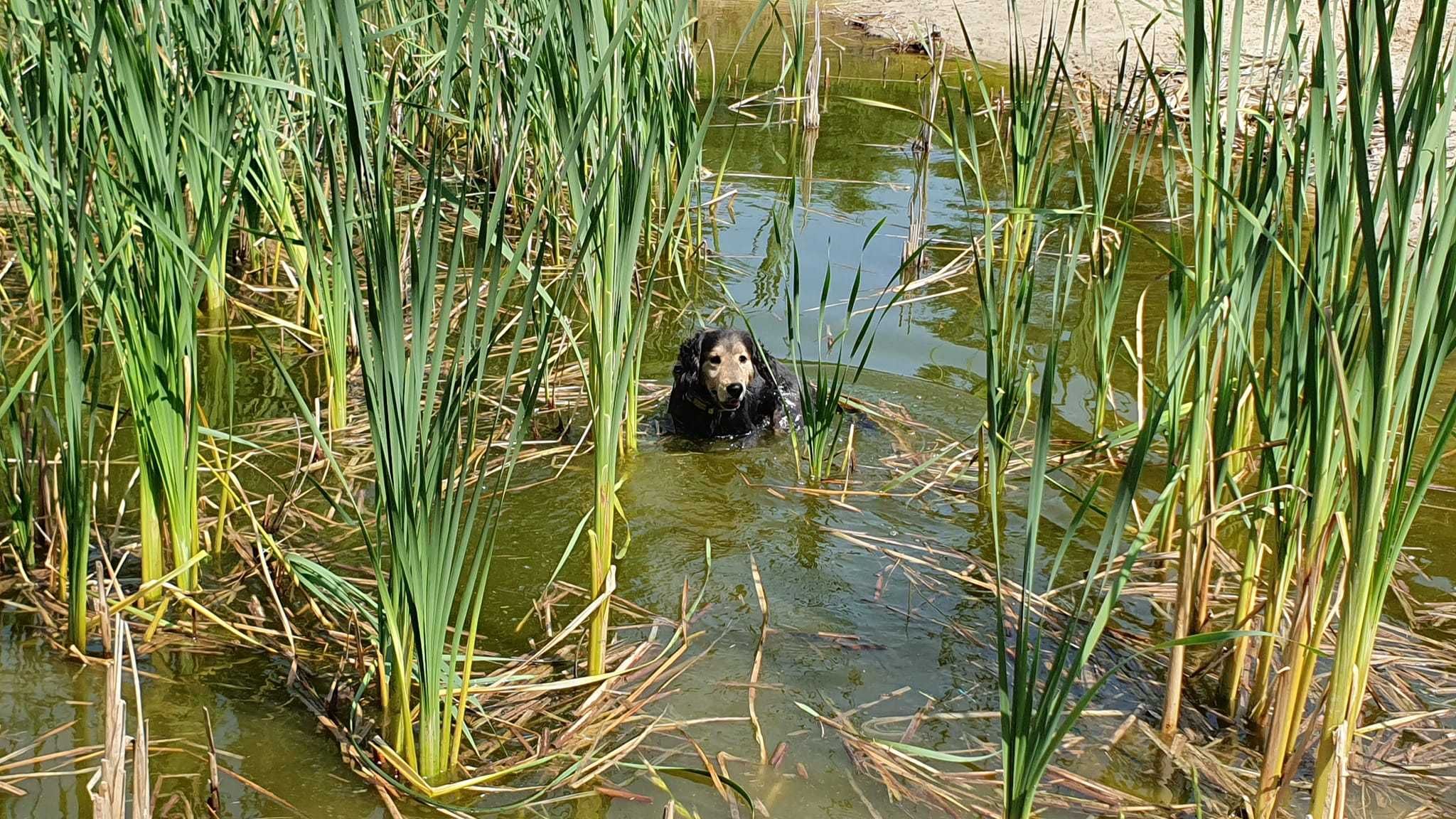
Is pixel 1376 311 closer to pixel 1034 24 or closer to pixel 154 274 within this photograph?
pixel 154 274

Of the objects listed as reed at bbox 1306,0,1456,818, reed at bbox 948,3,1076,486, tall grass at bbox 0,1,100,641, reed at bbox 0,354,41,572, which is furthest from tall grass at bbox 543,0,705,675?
reed at bbox 0,354,41,572

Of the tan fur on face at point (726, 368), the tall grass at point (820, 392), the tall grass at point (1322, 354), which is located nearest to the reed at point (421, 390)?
the tall grass at point (1322, 354)

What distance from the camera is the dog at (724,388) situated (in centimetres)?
512

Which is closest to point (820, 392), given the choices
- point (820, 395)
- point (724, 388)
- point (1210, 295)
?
point (820, 395)

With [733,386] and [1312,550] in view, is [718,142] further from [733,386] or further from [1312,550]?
[1312,550]

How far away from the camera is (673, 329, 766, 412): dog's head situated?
5098 mm

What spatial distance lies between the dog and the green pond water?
147mm

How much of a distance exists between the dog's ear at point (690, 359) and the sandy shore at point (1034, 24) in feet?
19.5

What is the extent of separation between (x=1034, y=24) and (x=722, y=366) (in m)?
9.15

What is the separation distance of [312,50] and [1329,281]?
2.48 meters

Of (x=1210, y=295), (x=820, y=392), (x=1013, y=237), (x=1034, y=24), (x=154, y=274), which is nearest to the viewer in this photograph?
(x=1210, y=295)

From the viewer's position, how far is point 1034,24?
12891 mm

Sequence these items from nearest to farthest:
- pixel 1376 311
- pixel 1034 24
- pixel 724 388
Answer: pixel 1376 311, pixel 724 388, pixel 1034 24

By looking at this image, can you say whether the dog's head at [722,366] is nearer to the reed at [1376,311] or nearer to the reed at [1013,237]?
the reed at [1013,237]
